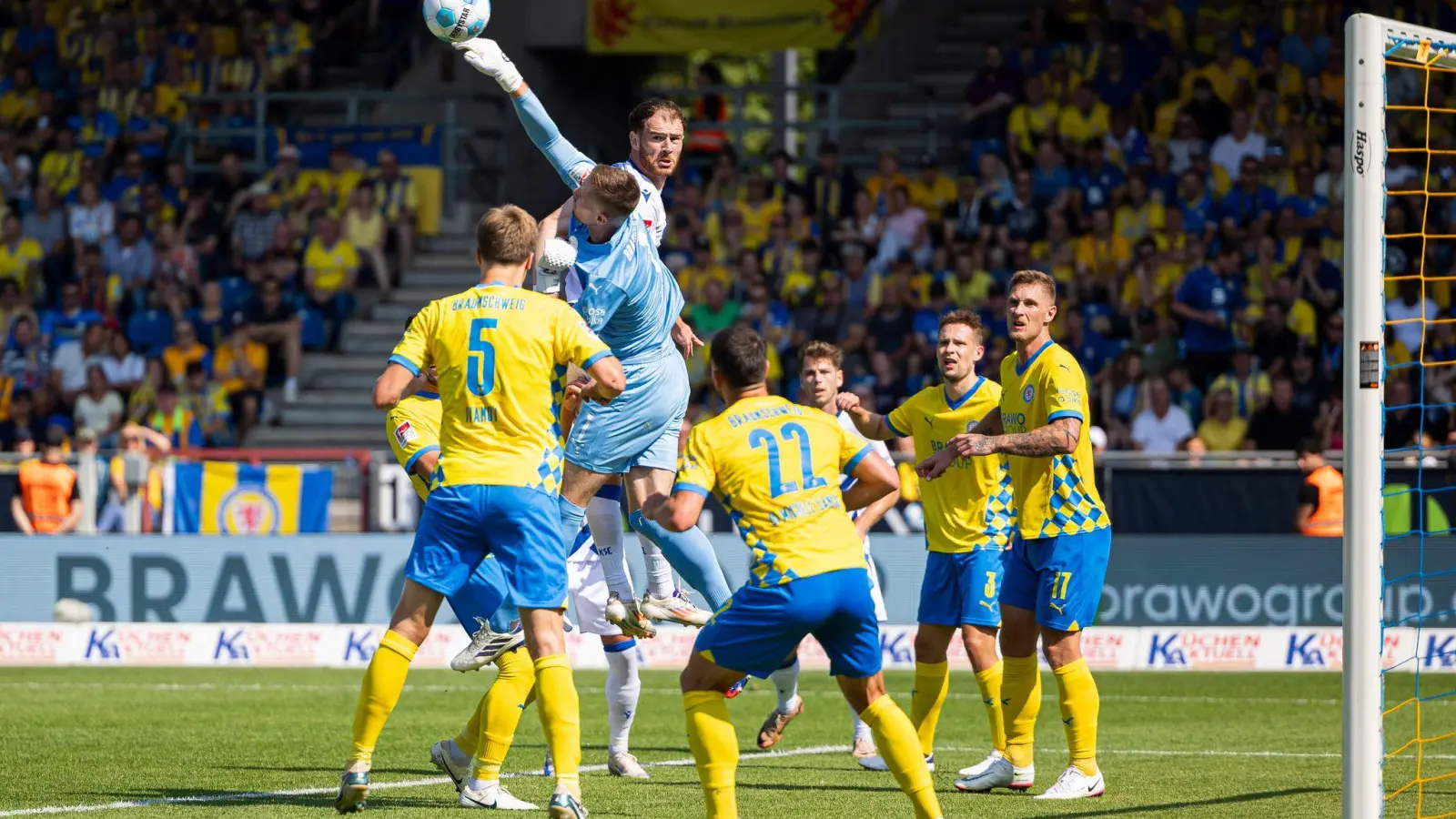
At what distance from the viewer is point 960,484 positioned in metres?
9.74

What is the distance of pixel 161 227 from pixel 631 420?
58.7 feet

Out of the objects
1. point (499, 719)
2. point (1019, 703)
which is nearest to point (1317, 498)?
point (1019, 703)

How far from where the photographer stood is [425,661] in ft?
56.0

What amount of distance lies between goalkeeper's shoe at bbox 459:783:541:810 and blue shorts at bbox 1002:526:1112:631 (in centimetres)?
256

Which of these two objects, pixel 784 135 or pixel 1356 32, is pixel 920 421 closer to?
pixel 1356 32

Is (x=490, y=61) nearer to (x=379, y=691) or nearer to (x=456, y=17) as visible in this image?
(x=456, y=17)

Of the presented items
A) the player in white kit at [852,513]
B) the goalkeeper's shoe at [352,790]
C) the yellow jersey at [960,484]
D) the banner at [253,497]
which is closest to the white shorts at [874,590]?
the player in white kit at [852,513]

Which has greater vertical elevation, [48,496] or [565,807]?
[48,496]

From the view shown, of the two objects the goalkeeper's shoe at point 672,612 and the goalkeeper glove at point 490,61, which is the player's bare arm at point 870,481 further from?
the goalkeeper glove at point 490,61

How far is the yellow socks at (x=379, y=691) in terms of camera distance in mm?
7914

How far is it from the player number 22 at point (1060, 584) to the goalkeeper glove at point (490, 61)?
11.2ft

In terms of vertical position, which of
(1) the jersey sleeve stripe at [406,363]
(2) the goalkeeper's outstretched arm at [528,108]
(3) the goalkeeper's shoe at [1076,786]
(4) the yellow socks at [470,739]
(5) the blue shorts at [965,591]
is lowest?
(3) the goalkeeper's shoe at [1076,786]

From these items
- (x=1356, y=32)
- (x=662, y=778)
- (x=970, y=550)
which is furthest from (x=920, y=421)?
(x=1356, y=32)

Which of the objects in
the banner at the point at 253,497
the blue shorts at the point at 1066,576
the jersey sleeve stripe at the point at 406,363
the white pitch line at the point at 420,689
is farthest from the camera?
the banner at the point at 253,497
